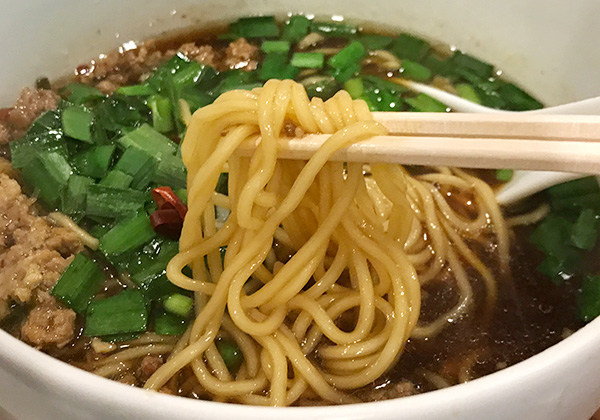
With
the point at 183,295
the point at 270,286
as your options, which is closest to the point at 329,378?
the point at 270,286

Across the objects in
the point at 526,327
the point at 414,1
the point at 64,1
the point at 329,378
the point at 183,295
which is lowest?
the point at 526,327

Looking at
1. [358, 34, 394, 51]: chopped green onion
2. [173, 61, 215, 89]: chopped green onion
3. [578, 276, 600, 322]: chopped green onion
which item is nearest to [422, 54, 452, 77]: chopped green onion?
[358, 34, 394, 51]: chopped green onion

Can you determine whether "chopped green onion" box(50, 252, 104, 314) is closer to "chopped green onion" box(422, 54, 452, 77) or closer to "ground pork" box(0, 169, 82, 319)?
"ground pork" box(0, 169, 82, 319)

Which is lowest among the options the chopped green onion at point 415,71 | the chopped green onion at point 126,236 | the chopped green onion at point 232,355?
the chopped green onion at point 232,355

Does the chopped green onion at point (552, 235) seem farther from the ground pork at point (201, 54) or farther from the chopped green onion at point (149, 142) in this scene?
the ground pork at point (201, 54)

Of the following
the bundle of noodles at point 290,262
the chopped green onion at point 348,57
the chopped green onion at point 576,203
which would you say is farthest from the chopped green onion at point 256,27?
the chopped green onion at point 576,203

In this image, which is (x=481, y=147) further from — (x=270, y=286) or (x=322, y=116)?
(x=270, y=286)
